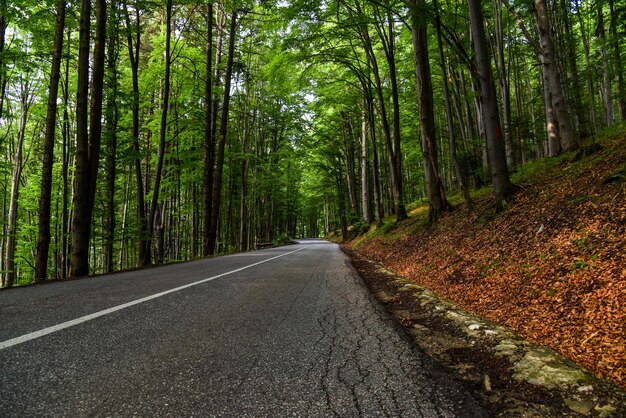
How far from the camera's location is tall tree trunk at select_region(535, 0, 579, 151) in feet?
29.2

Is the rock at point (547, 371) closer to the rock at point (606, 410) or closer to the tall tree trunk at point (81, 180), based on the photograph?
the rock at point (606, 410)

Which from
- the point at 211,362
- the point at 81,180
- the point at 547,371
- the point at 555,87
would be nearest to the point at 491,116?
the point at 555,87

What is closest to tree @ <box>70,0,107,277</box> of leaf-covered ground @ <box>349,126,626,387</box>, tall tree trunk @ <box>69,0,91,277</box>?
tall tree trunk @ <box>69,0,91,277</box>

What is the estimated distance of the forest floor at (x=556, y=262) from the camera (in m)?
2.90

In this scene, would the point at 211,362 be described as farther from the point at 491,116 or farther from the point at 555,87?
the point at 555,87

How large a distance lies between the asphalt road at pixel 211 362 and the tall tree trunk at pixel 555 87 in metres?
8.64

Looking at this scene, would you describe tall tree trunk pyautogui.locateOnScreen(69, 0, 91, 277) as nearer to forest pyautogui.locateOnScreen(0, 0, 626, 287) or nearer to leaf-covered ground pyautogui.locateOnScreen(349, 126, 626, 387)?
forest pyautogui.locateOnScreen(0, 0, 626, 287)

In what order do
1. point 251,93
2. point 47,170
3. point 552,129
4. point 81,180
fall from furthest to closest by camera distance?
point 251,93 → point 552,129 → point 47,170 → point 81,180

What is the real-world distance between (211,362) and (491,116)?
311 inches

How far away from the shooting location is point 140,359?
7.79 feet

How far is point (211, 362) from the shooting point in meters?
2.36

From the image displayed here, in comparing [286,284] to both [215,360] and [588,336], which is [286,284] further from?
[588,336]

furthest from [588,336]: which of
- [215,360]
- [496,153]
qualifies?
[496,153]

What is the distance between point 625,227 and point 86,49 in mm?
12287
